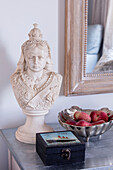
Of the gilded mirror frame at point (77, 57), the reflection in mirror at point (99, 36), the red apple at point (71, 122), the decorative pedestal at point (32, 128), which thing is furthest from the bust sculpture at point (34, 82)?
the reflection in mirror at point (99, 36)

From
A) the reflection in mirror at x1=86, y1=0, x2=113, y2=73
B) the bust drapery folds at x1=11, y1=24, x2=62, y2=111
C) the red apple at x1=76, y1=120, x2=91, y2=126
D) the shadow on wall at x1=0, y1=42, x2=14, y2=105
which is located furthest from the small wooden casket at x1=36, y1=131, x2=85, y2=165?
the reflection in mirror at x1=86, y1=0, x2=113, y2=73

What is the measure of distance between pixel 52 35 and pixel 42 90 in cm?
39

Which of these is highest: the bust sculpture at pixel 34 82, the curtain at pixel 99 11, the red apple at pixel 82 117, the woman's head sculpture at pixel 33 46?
the curtain at pixel 99 11

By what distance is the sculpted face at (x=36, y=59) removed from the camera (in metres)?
1.42

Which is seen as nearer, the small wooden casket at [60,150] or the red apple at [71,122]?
the small wooden casket at [60,150]

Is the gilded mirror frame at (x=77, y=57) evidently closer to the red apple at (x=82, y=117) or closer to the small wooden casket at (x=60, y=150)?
the red apple at (x=82, y=117)

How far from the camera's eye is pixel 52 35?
67.0 inches

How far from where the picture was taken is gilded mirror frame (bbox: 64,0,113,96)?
1.66 metres

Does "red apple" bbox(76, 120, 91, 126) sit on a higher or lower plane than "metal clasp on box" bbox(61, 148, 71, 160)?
higher

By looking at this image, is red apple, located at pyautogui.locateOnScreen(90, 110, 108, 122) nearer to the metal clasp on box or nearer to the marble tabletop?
the marble tabletop

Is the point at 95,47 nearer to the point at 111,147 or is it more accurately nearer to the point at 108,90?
the point at 108,90

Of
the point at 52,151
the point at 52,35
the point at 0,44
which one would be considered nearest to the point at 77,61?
the point at 52,35

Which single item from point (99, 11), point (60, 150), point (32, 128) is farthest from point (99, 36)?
point (60, 150)

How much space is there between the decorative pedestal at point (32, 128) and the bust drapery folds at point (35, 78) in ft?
0.14
